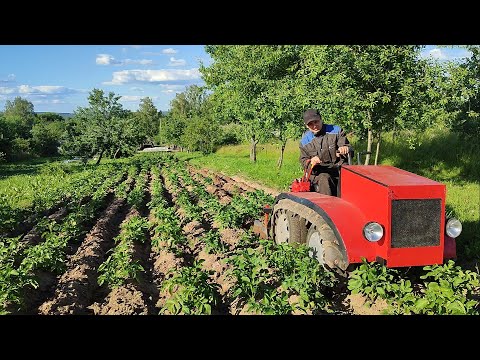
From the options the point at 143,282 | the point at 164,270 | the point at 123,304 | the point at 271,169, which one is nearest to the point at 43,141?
the point at 271,169

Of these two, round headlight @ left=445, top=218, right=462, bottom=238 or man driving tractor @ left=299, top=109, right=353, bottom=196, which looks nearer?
round headlight @ left=445, top=218, right=462, bottom=238

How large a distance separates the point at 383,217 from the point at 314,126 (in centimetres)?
187

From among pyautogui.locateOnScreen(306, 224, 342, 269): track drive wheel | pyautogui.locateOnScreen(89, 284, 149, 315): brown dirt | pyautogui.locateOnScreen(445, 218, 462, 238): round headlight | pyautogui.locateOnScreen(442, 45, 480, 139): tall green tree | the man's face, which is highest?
pyautogui.locateOnScreen(442, 45, 480, 139): tall green tree

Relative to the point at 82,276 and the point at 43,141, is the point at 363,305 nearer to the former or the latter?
the point at 82,276

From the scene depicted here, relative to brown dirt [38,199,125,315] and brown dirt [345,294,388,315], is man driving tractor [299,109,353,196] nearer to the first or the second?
brown dirt [345,294,388,315]

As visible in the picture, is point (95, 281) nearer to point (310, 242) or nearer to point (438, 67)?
point (310, 242)

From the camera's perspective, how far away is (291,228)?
5.44 m

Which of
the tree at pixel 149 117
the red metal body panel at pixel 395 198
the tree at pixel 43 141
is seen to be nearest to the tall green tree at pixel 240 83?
the red metal body panel at pixel 395 198

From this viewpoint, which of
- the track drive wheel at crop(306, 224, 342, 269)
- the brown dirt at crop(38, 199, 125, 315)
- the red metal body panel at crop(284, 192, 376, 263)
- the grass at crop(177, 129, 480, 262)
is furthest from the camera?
the grass at crop(177, 129, 480, 262)

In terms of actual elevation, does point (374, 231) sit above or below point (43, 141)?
below

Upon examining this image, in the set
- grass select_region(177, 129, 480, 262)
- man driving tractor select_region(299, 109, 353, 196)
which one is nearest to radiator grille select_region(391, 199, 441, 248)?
man driving tractor select_region(299, 109, 353, 196)

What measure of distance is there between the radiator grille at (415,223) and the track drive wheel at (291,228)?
1.32 m

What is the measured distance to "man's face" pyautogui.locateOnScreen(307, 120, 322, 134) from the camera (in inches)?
224

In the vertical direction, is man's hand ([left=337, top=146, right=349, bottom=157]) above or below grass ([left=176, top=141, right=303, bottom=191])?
above
